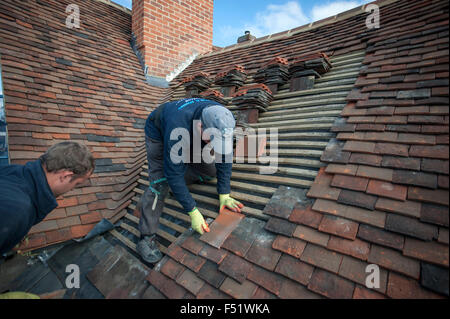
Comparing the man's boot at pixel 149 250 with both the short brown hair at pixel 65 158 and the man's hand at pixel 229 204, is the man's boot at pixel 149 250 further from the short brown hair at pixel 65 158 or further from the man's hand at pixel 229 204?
the short brown hair at pixel 65 158

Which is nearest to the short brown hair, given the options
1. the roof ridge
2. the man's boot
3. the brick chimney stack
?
the man's boot

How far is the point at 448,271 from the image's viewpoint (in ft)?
3.66

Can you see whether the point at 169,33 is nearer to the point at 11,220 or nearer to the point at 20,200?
the point at 20,200

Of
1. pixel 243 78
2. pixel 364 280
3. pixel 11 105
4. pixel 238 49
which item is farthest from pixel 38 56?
pixel 364 280

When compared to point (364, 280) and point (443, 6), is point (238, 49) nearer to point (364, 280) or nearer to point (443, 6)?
point (443, 6)

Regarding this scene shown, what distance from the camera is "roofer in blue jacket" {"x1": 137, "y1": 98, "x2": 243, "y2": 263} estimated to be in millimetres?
1998

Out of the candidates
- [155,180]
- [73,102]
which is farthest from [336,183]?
[73,102]

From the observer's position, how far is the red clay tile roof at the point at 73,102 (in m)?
2.84

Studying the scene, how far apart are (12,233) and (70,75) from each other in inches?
139

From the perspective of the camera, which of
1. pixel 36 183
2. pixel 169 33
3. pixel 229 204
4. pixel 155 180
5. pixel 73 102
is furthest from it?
pixel 169 33

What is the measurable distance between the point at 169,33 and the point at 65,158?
589cm

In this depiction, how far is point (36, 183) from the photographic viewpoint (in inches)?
65.2

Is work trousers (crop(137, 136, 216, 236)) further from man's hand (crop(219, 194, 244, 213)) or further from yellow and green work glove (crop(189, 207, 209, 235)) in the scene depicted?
yellow and green work glove (crop(189, 207, 209, 235))

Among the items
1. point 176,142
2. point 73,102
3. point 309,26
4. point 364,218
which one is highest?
point 309,26
